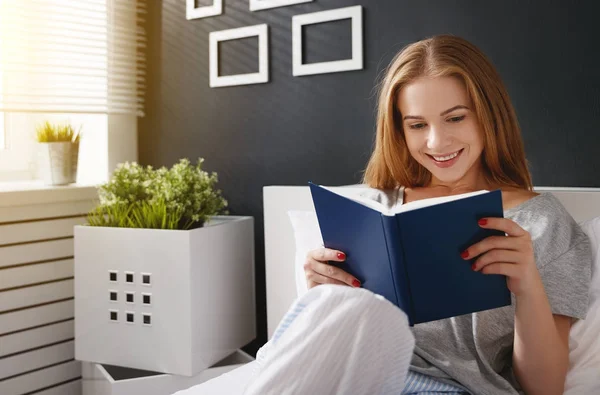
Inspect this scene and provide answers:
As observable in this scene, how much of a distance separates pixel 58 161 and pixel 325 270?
1446mm

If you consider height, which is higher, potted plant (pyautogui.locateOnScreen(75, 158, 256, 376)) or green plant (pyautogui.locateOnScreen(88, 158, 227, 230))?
green plant (pyautogui.locateOnScreen(88, 158, 227, 230))

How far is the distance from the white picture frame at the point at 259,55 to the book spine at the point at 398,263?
1.37 meters

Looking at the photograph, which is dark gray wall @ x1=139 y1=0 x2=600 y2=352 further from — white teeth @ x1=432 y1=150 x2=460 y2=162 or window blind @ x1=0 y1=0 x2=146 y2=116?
white teeth @ x1=432 y1=150 x2=460 y2=162

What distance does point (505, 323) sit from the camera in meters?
1.27

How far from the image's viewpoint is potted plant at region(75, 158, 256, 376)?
194 centimetres

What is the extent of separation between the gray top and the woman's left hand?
0.68 ft

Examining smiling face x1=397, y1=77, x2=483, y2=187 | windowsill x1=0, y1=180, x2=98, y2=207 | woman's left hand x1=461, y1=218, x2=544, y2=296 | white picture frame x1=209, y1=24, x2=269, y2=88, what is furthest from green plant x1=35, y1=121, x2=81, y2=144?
woman's left hand x1=461, y1=218, x2=544, y2=296

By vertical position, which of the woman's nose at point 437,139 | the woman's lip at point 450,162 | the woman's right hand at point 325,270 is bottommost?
the woman's right hand at point 325,270

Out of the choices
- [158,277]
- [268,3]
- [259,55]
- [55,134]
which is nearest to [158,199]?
[158,277]

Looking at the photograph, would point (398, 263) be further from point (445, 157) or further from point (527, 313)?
point (445, 157)

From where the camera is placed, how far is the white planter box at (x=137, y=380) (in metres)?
1.93

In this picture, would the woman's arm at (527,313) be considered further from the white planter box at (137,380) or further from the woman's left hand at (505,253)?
the white planter box at (137,380)

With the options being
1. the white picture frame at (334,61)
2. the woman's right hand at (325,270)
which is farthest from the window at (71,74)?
the woman's right hand at (325,270)

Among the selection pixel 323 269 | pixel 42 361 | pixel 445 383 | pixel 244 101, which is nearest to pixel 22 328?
pixel 42 361
